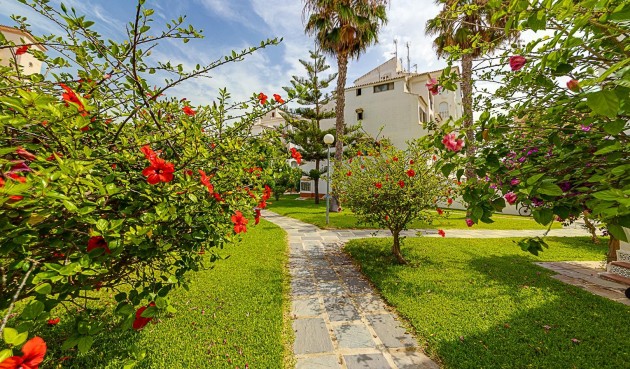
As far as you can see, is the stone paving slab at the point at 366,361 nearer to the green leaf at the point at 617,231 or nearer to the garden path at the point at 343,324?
the garden path at the point at 343,324

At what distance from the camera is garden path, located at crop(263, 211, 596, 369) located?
272 cm

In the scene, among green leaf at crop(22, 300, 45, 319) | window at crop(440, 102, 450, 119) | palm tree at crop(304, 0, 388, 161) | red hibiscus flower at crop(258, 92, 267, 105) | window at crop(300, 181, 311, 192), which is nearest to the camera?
green leaf at crop(22, 300, 45, 319)

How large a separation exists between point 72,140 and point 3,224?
1.49ft

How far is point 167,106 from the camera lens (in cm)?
242

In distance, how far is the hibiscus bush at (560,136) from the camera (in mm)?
1069

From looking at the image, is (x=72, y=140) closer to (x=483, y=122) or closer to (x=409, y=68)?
(x=483, y=122)

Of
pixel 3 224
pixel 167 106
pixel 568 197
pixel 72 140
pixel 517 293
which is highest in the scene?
pixel 167 106

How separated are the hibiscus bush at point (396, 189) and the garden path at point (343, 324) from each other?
1438 mm

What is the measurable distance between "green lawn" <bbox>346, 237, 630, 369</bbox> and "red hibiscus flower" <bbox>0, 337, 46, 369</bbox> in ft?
10.6

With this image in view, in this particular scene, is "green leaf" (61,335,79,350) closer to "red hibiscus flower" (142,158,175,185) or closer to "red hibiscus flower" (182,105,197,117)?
"red hibiscus flower" (142,158,175,185)

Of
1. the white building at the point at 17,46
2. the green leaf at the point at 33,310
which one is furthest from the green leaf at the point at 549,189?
the white building at the point at 17,46

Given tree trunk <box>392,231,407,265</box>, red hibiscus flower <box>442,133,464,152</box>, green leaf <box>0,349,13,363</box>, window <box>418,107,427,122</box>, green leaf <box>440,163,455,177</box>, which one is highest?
window <box>418,107,427,122</box>

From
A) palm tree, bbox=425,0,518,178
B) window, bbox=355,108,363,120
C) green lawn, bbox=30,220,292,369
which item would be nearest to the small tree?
window, bbox=355,108,363,120

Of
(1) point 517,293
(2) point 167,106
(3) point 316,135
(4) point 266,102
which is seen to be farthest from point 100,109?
(3) point 316,135
